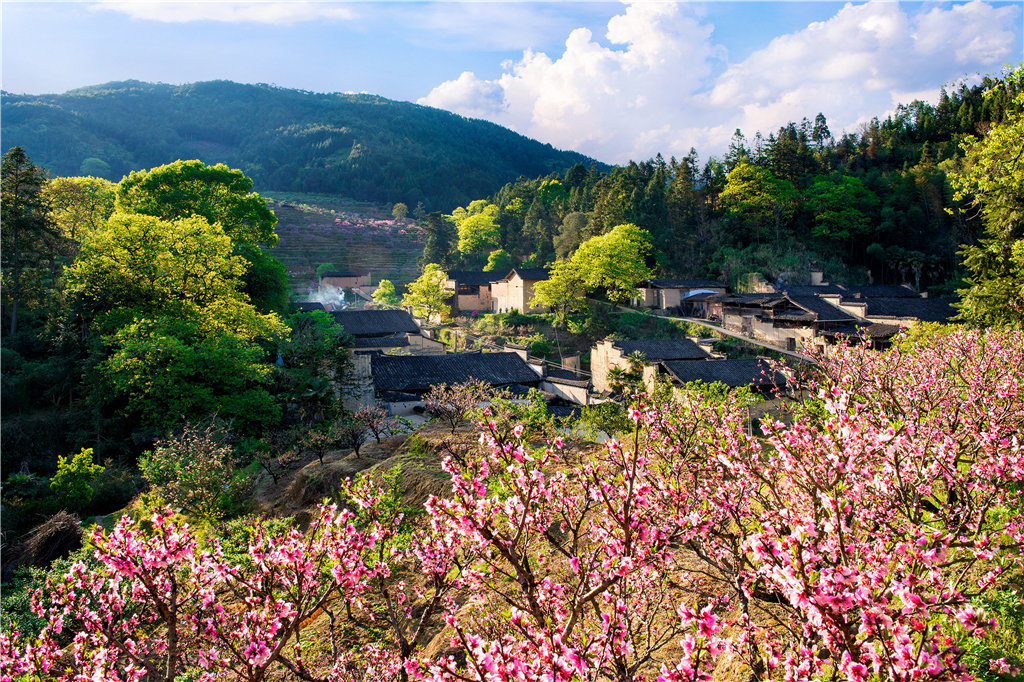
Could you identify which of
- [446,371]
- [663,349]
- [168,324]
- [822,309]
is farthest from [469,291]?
[168,324]

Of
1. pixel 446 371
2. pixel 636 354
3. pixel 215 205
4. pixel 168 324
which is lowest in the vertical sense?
pixel 446 371

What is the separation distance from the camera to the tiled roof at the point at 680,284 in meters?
49.4

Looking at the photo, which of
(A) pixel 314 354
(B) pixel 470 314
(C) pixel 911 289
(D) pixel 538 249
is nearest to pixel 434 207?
(D) pixel 538 249

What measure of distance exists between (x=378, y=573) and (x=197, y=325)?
56.1 ft

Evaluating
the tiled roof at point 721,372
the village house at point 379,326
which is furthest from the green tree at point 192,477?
the village house at point 379,326

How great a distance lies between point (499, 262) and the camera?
66625 millimetres

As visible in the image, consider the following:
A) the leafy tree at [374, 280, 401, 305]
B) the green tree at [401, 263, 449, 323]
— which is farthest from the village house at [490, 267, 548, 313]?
the leafy tree at [374, 280, 401, 305]

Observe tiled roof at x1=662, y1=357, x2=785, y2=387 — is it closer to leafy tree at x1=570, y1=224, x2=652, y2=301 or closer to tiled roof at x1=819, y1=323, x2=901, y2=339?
tiled roof at x1=819, y1=323, x2=901, y2=339

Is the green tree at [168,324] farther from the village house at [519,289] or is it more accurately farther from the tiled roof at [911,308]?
the tiled roof at [911,308]

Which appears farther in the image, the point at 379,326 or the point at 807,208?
the point at 807,208

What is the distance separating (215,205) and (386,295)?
34.4 m

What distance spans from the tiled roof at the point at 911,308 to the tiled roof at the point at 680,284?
12238 mm

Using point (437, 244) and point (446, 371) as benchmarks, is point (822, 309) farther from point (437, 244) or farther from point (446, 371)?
Answer: point (437, 244)

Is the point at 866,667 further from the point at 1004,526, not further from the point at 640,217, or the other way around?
the point at 640,217
